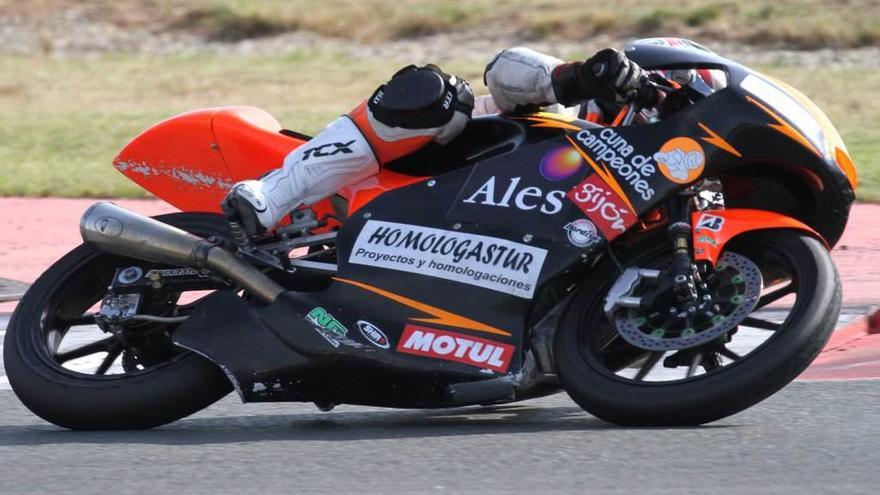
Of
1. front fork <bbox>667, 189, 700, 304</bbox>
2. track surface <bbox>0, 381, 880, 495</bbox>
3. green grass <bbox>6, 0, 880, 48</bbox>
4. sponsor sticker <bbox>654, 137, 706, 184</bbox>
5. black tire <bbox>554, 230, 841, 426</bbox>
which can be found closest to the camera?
track surface <bbox>0, 381, 880, 495</bbox>

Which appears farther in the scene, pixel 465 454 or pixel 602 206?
pixel 602 206

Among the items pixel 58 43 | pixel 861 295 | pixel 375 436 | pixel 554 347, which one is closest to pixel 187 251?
pixel 375 436

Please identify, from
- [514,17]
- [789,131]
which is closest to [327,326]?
[789,131]

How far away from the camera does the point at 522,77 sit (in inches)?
200

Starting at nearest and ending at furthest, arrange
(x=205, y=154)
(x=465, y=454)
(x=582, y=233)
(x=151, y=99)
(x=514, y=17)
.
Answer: (x=465, y=454) < (x=582, y=233) < (x=205, y=154) < (x=151, y=99) < (x=514, y=17)

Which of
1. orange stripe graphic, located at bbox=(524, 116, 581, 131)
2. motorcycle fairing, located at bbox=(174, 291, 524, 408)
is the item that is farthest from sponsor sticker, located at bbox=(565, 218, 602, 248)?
motorcycle fairing, located at bbox=(174, 291, 524, 408)

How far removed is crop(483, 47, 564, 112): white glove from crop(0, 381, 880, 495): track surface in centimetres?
102

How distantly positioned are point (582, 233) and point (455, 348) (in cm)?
52

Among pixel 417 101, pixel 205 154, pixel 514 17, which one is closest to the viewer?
pixel 417 101

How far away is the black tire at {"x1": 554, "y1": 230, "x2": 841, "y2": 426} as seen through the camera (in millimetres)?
4621

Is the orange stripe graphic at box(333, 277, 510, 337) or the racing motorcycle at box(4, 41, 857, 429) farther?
the orange stripe graphic at box(333, 277, 510, 337)

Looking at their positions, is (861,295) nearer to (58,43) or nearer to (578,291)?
(578,291)

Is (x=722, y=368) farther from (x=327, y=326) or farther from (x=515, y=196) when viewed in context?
(x=327, y=326)

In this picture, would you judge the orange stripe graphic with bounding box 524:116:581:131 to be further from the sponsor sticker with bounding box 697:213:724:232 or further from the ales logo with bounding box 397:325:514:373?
the ales logo with bounding box 397:325:514:373
